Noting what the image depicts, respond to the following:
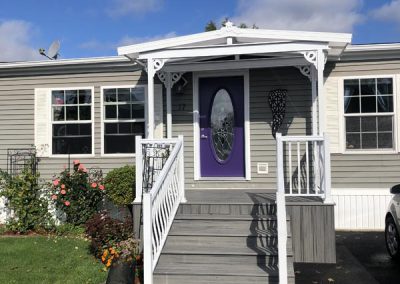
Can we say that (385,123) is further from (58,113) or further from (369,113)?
(58,113)

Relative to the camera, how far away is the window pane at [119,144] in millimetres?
8664

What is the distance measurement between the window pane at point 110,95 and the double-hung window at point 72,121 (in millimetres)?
315

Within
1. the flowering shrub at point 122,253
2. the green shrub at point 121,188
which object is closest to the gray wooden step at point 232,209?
the flowering shrub at point 122,253

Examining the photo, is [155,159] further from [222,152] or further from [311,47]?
[311,47]

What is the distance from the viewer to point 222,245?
525cm

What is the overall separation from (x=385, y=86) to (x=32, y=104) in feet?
22.4

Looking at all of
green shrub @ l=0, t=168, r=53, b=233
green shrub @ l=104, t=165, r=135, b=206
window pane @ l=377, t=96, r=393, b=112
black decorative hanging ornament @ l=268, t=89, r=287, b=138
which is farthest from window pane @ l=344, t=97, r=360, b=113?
green shrub @ l=0, t=168, r=53, b=233

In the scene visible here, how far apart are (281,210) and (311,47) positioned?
307 cm

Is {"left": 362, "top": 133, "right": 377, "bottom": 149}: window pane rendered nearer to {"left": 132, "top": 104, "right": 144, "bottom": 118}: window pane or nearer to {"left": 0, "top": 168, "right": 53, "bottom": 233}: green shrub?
{"left": 132, "top": 104, "right": 144, "bottom": 118}: window pane

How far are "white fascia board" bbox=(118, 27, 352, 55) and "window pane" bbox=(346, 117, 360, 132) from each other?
1.73 m

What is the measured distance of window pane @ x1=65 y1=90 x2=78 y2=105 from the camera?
8.91 m

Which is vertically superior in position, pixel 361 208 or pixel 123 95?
pixel 123 95

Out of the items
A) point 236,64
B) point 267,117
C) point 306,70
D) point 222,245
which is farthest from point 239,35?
point 222,245

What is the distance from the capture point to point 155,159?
673 cm
